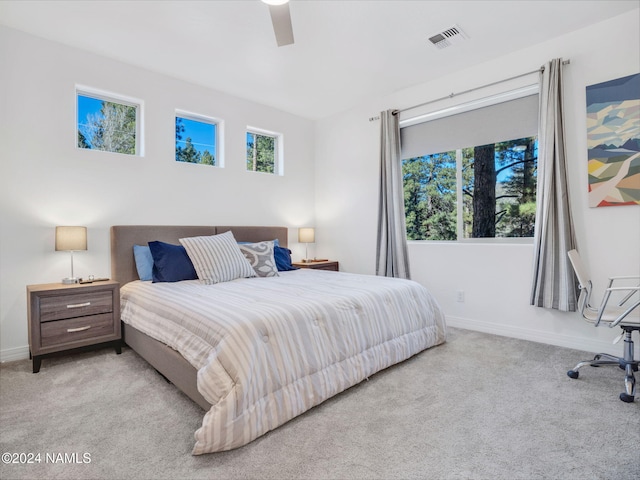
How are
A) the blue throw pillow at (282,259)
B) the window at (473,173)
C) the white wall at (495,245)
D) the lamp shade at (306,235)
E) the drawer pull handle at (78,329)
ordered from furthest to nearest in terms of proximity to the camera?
the lamp shade at (306,235) < the blue throw pillow at (282,259) < the window at (473,173) < the white wall at (495,245) < the drawer pull handle at (78,329)

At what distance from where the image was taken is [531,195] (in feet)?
11.1

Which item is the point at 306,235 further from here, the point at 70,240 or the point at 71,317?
the point at 71,317

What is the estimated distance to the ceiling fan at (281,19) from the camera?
1.85 metres

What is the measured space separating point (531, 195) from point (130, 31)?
391 cm

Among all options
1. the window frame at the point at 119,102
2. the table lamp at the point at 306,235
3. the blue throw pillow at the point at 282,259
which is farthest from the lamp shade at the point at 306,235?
the window frame at the point at 119,102

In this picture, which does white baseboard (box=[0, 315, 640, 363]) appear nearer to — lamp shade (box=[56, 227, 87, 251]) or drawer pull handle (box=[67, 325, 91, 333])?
drawer pull handle (box=[67, 325, 91, 333])

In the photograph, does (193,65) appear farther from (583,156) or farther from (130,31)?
(583,156)

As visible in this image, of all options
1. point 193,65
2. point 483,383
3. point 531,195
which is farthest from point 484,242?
point 193,65

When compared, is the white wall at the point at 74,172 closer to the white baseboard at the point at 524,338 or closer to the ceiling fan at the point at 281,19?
the white baseboard at the point at 524,338

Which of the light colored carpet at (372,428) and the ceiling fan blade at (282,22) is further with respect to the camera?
the ceiling fan blade at (282,22)

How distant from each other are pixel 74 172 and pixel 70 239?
0.70 metres

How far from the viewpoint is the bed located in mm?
1659

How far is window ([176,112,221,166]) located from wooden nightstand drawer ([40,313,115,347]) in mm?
1904

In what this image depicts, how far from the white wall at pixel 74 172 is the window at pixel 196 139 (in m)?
0.15
